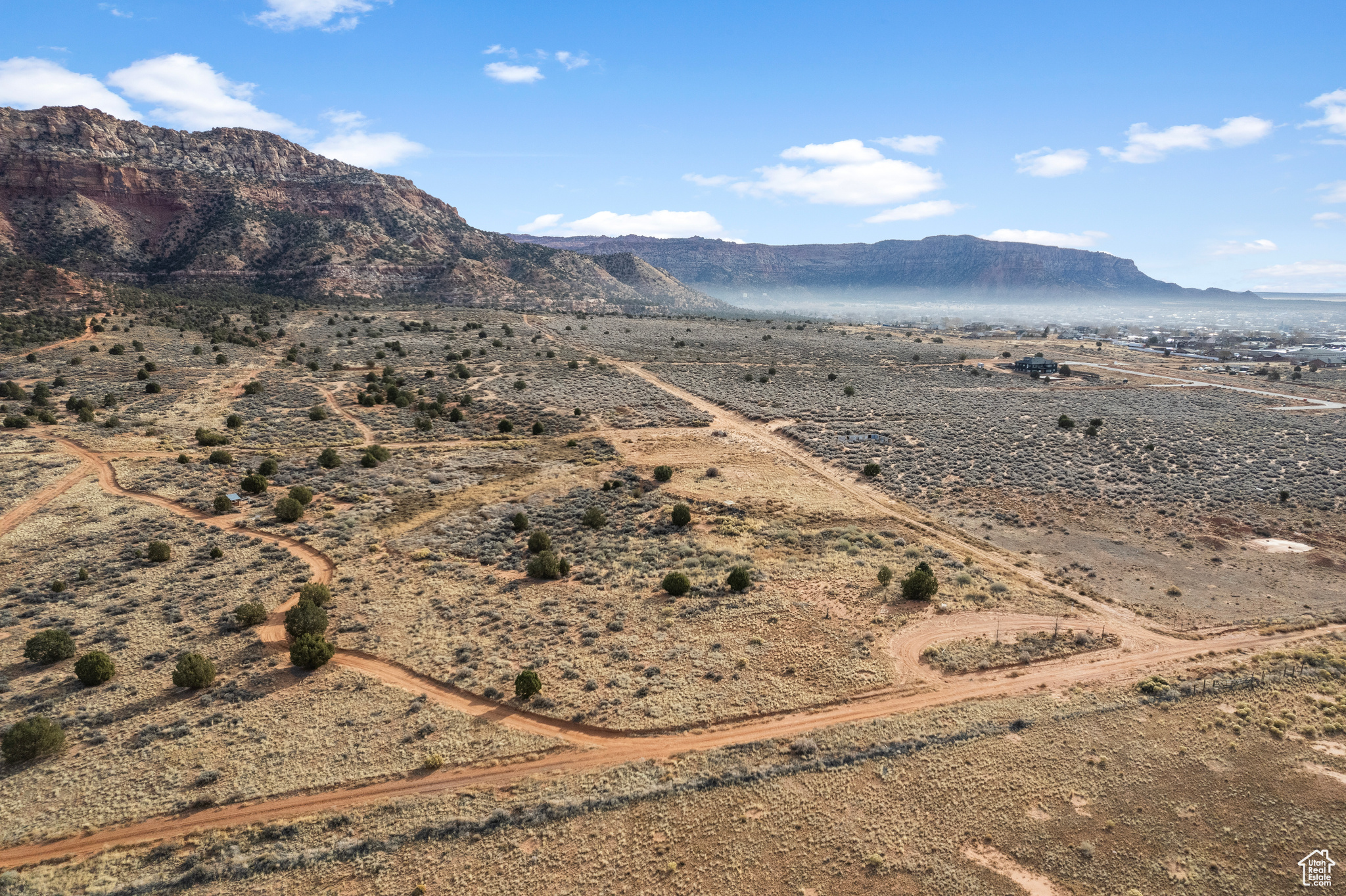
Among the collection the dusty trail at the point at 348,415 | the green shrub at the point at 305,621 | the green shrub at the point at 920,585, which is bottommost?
the green shrub at the point at 305,621

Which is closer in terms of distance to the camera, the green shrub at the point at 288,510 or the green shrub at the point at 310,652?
the green shrub at the point at 310,652

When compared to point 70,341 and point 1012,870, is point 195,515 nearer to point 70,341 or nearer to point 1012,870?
point 1012,870

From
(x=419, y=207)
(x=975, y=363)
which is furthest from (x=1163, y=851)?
(x=419, y=207)

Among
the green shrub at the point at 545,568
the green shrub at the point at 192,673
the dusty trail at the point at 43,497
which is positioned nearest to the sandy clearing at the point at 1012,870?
the green shrub at the point at 545,568

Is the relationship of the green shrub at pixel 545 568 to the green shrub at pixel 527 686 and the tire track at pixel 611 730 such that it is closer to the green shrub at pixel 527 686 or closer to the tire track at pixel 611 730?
the tire track at pixel 611 730

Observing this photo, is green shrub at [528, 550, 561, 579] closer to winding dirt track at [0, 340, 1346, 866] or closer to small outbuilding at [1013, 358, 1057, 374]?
winding dirt track at [0, 340, 1346, 866]

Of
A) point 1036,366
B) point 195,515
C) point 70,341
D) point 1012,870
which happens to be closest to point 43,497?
point 195,515

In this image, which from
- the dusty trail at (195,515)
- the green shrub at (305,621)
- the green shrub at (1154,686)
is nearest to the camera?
the green shrub at (1154,686)
